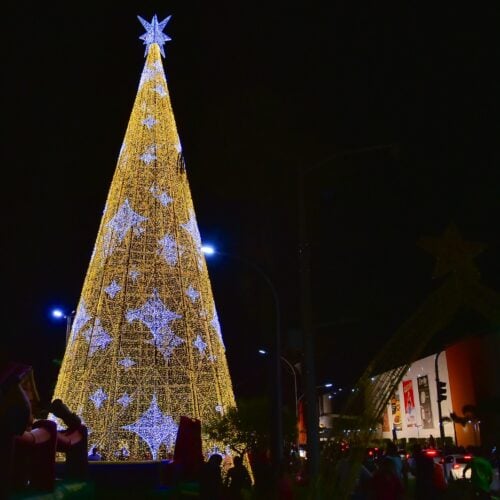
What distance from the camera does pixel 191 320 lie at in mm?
20031

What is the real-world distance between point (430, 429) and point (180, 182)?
120ft

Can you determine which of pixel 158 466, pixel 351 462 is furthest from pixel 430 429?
pixel 351 462

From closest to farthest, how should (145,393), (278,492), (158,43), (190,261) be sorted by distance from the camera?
(278,492)
(145,393)
(190,261)
(158,43)

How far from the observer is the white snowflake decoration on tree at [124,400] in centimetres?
1889

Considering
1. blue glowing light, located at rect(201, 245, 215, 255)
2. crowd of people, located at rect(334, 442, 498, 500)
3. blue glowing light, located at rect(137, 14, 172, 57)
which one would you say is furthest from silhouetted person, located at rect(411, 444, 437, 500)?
blue glowing light, located at rect(137, 14, 172, 57)

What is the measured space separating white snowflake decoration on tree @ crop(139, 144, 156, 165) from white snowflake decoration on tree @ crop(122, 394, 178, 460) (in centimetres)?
728

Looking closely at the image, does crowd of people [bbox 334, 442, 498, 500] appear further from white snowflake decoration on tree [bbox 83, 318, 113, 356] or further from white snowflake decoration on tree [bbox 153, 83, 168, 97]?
white snowflake decoration on tree [bbox 153, 83, 168, 97]

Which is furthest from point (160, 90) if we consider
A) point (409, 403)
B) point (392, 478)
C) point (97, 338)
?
point (409, 403)

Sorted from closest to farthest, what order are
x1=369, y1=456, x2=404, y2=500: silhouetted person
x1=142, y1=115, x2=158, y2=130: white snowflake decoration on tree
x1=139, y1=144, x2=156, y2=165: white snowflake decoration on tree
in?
x1=369, y1=456, x2=404, y2=500: silhouetted person
x1=139, y1=144, x2=156, y2=165: white snowflake decoration on tree
x1=142, y1=115, x2=158, y2=130: white snowflake decoration on tree

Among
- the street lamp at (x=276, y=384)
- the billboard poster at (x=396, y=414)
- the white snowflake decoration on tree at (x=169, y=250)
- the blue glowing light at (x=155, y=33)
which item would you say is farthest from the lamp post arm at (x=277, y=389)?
the billboard poster at (x=396, y=414)

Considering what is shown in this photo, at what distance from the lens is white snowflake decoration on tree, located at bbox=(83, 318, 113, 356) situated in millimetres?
19234

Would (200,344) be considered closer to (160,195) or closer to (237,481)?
(160,195)

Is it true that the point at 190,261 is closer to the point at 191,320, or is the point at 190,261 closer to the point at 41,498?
the point at 191,320

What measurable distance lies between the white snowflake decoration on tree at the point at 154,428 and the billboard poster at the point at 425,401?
113 feet
